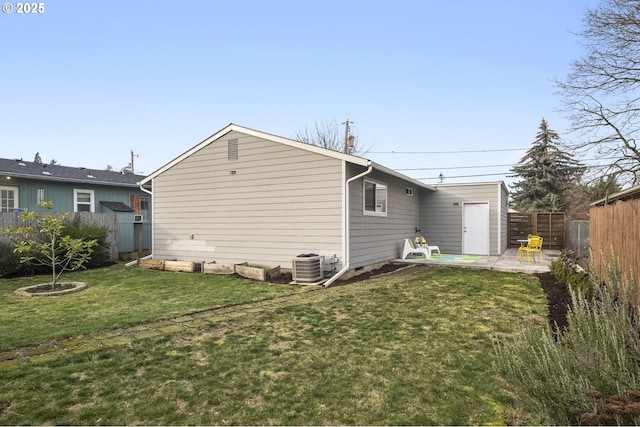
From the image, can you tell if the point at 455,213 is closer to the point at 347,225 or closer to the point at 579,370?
the point at 347,225

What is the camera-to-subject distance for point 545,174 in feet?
85.3

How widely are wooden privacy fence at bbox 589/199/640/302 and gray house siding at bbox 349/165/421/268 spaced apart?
15.2ft

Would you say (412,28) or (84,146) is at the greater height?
(412,28)

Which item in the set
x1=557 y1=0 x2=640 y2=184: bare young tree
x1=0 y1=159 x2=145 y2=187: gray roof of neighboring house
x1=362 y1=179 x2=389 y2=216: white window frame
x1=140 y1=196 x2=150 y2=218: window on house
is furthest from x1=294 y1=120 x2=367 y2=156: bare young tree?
x1=362 y1=179 x2=389 y2=216: white window frame

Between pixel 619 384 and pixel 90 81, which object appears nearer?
pixel 619 384

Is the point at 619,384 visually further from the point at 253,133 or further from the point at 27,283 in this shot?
the point at 27,283

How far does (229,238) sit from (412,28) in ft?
Answer: 27.0

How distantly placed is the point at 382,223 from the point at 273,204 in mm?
3187

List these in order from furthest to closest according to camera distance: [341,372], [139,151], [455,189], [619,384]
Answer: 1. [139,151]
2. [455,189]
3. [341,372]
4. [619,384]

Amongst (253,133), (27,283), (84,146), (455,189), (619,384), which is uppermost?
(84,146)

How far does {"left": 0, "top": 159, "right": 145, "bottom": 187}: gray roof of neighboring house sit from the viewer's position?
40.3 feet

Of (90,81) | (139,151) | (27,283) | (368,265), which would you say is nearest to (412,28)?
(368,265)

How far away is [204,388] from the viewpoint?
9.44 feet

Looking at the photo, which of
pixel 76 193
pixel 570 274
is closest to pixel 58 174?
pixel 76 193
